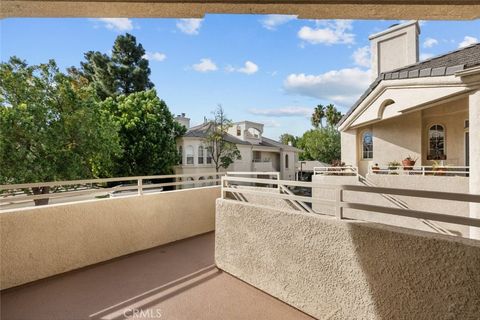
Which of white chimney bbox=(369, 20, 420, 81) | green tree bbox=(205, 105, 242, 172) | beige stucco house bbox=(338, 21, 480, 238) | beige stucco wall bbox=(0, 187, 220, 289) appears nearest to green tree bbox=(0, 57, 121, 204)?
beige stucco wall bbox=(0, 187, 220, 289)

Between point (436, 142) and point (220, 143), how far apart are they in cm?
1423

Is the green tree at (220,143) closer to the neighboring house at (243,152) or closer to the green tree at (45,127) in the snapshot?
the neighboring house at (243,152)

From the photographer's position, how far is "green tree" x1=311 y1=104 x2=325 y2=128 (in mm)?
36906

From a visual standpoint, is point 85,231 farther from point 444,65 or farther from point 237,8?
point 444,65

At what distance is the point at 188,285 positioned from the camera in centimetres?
388

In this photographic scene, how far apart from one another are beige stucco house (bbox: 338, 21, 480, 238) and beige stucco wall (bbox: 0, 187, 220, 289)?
6470 millimetres

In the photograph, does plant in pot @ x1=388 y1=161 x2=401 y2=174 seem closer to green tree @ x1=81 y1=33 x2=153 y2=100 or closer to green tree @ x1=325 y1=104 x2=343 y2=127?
green tree @ x1=81 y1=33 x2=153 y2=100

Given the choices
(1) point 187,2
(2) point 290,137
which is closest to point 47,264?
(1) point 187,2

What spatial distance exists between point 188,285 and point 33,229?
2756mm

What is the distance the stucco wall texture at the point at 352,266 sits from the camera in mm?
2035

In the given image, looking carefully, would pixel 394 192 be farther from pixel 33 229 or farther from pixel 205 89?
pixel 205 89

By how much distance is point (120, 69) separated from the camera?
2148 centimetres

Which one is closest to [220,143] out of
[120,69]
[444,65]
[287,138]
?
[120,69]

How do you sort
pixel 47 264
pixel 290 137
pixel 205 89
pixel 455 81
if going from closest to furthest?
pixel 47 264, pixel 455 81, pixel 205 89, pixel 290 137
